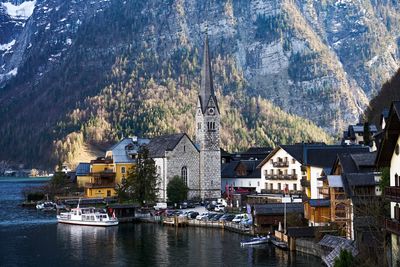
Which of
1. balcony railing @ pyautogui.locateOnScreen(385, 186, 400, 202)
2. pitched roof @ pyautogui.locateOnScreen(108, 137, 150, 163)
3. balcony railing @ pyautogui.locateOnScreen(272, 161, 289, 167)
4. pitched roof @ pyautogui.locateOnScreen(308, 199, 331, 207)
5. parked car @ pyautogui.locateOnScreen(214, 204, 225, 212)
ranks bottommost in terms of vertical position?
parked car @ pyautogui.locateOnScreen(214, 204, 225, 212)

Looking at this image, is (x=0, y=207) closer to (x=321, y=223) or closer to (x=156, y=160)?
(x=156, y=160)

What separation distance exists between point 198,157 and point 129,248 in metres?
48.9

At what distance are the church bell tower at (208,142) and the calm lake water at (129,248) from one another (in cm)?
2634

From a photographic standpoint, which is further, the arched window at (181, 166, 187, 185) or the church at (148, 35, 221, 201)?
the arched window at (181, 166, 187, 185)

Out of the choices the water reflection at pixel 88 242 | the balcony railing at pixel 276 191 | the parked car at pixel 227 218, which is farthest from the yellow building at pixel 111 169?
the parked car at pixel 227 218

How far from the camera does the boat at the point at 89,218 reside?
95.6 m

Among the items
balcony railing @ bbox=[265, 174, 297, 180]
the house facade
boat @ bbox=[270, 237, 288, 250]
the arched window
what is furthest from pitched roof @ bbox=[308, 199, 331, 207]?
the arched window

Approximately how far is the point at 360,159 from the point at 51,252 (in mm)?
30518

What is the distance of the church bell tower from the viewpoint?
394ft

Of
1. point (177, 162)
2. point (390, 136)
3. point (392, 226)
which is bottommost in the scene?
point (392, 226)

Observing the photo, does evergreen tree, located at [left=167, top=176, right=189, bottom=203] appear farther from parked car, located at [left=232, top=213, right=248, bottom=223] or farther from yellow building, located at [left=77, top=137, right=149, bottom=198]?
parked car, located at [left=232, top=213, right=248, bottom=223]

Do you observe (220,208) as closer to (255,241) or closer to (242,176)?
(242,176)

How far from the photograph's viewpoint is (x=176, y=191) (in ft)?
368

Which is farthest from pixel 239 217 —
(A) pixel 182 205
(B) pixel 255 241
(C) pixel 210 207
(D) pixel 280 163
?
Answer: (A) pixel 182 205
